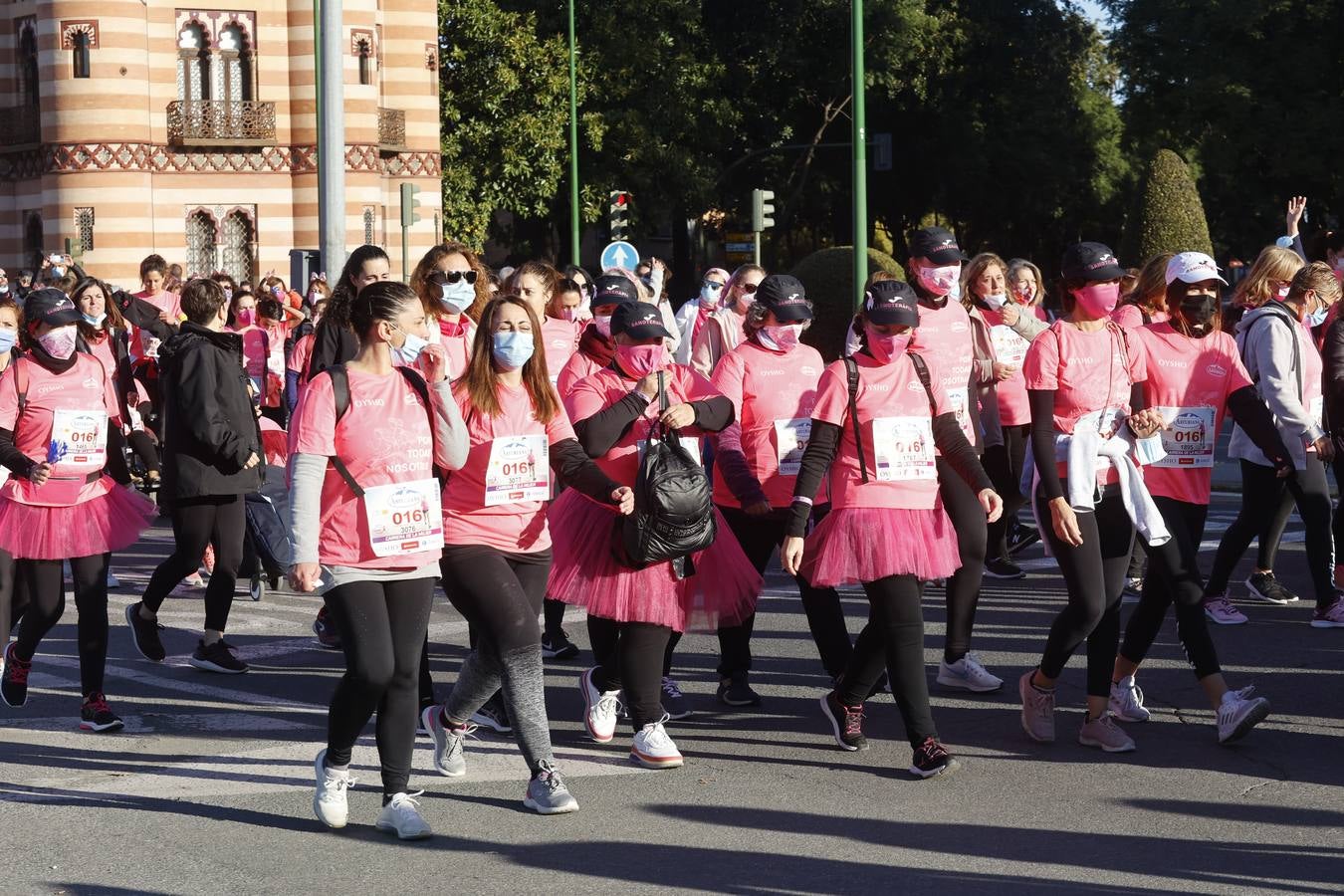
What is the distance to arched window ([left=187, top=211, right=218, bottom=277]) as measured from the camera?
36438mm

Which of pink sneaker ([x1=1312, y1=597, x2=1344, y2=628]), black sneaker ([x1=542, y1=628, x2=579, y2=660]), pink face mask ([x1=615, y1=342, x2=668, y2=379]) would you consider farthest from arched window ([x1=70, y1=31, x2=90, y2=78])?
pink face mask ([x1=615, y1=342, x2=668, y2=379])

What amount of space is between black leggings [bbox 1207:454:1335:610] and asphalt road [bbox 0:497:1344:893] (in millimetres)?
1011

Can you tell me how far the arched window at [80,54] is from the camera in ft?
115

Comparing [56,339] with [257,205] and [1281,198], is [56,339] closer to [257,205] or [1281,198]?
[257,205]

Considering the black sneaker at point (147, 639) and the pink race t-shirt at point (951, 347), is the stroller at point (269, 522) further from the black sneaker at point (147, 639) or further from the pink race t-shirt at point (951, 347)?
the pink race t-shirt at point (951, 347)


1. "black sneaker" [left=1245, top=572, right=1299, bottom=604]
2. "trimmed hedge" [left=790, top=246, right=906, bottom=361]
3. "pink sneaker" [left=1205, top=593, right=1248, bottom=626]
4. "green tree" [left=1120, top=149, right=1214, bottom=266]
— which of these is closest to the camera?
"pink sneaker" [left=1205, top=593, right=1248, bottom=626]

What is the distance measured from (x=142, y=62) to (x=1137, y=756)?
3155 centimetres

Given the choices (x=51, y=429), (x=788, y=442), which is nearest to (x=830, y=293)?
(x=788, y=442)

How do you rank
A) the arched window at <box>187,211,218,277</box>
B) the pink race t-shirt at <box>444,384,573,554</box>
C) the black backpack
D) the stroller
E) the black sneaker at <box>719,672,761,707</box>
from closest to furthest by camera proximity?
the pink race t-shirt at <box>444,384,573,554</box> < the black backpack < the black sneaker at <box>719,672,761,707</box> < the stroller < the arched window at <box>187,211,218,277</box>

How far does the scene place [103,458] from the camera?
8.51 m

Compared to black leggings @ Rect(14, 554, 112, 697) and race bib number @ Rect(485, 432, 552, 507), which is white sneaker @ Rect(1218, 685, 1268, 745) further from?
black leggings @ Rect(14, 554, 112, 697)

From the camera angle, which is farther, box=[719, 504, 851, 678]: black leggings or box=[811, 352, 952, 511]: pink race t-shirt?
box=[719, 504, 851, 678]: black leggings

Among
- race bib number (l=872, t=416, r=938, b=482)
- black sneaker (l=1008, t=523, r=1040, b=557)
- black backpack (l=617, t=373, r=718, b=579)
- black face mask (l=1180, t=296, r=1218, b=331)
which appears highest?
black face mask (l=1180, t=296, r=1218, b=331)

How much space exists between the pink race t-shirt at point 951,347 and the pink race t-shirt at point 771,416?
71 cm
